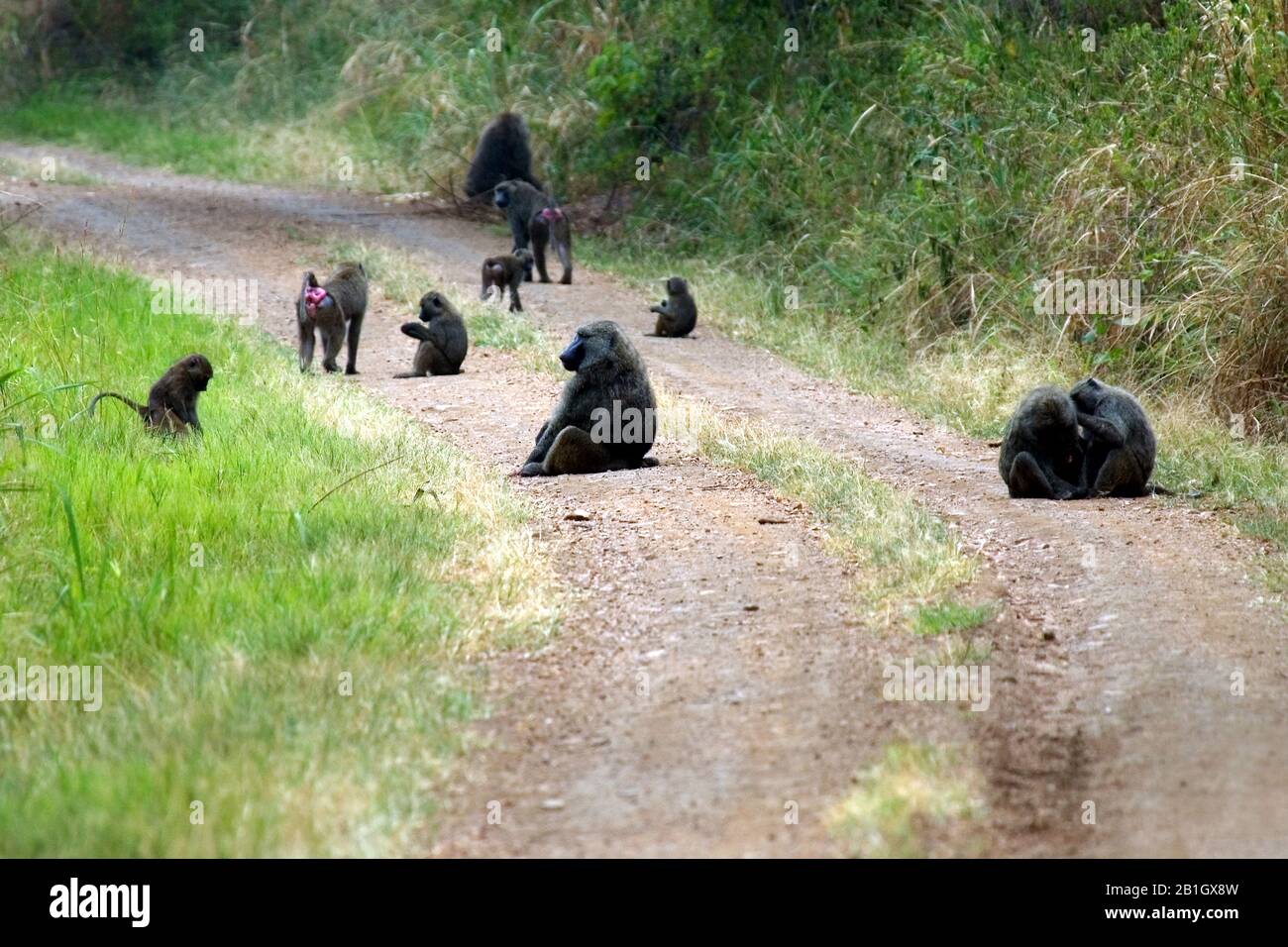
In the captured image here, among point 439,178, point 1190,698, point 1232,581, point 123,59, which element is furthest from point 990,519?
point 123,59

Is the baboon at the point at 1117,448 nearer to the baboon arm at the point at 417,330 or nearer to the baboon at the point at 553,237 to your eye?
the baboon arm at the point at 417,330

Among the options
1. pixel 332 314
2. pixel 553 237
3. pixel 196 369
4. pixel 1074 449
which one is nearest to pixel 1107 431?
pixel 1074 449

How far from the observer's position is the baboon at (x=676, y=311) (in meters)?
15.5

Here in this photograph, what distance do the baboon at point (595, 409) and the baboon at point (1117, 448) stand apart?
2.60m

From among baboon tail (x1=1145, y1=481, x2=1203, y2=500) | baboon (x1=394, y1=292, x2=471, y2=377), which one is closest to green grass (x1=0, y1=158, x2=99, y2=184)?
baboon (x1=394, y1=292, x2=471, y2=377)

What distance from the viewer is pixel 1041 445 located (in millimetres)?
9047

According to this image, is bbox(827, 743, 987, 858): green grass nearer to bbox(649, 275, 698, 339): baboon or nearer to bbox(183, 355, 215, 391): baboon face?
bbox(183, 355, 215, 391): baboon face

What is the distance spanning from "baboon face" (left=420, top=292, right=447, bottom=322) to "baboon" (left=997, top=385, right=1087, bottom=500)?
5616 mm

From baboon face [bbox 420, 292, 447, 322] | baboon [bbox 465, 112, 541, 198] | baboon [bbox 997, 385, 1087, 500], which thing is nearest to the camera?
baboon [bbox 997, 385, 1087, 500]

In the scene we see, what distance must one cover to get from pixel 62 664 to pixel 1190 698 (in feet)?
13.9

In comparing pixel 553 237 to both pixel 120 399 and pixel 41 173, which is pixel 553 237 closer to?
pixel 41 173

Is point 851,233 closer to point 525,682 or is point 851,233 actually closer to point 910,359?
point 910,359

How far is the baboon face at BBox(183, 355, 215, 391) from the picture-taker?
9.63 m

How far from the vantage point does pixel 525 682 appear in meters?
6.02
